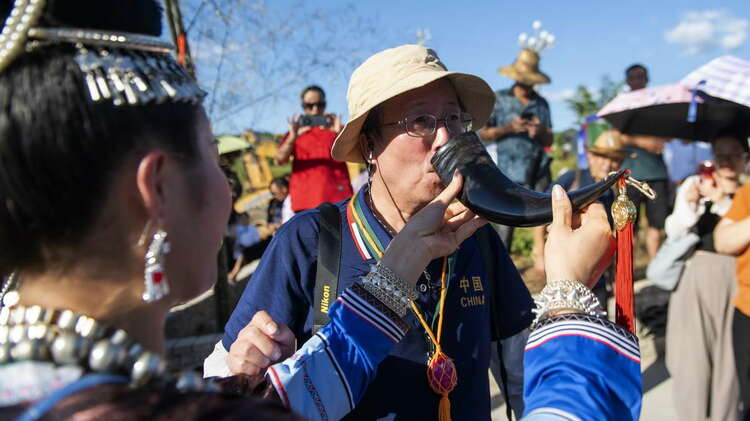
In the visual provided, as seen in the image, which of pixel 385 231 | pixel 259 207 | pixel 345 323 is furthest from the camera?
pixel 259 207

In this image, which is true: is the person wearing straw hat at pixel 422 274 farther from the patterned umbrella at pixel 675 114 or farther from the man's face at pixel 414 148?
the patterned umbrella at pixel 675 114

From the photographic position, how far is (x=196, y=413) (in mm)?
739

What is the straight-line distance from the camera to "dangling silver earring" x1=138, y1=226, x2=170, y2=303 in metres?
0.91

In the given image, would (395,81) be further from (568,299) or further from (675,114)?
(675,114)

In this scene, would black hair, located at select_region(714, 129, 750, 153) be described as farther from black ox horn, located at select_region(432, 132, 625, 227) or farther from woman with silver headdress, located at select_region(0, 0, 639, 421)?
woman with silver headdress, located at select_region(0, 0, 639, 421)

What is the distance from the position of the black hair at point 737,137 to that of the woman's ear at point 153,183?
402cm

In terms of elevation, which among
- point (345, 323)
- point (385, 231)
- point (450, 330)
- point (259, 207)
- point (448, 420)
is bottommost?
point (259, 207)

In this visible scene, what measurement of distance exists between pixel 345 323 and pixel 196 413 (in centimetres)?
76

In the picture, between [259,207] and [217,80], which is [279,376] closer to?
[217,80]

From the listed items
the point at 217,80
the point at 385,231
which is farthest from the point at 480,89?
the point at 217,80

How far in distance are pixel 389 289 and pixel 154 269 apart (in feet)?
2.40

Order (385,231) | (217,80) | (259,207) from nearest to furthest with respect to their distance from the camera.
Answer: (385,231) → (217,80) → (259,207)

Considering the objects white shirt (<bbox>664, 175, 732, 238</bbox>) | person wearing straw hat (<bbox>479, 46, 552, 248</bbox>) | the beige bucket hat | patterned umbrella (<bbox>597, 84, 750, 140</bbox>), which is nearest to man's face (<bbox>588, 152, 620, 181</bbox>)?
patterned umbrella (<bbox>597, 84, 750, 140</bbox>)

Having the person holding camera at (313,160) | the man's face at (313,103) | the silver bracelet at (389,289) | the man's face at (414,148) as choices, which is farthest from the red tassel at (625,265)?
the man's face at (313,103)
